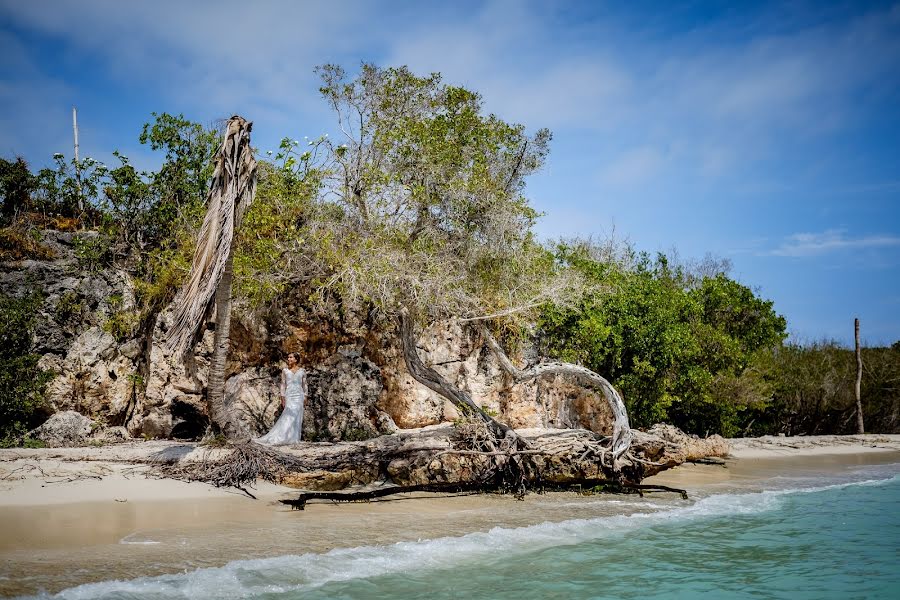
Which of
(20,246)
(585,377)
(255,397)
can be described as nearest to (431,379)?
(585,377)

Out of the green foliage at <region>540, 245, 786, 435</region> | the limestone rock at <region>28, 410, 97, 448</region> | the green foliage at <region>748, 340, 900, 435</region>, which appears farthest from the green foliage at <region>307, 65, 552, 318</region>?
the green foliage at <region>748, 340, 900, 435</region>

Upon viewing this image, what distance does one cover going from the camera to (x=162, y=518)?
27.9ft

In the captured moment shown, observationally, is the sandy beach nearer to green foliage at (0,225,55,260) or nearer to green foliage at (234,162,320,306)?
green foliage at (234,162,320,306)

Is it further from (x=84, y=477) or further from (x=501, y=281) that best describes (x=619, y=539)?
(x=84, y=477)

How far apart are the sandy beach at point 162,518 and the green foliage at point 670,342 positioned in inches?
185

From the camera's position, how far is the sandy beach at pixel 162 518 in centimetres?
672

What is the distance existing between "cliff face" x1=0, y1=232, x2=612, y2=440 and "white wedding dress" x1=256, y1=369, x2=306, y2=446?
135 centimetres

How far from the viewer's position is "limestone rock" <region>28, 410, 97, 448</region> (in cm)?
1191

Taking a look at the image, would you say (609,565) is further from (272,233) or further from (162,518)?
(272,233)

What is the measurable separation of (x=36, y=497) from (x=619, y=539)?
8.11 meters

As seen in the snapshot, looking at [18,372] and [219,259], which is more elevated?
[219,259]

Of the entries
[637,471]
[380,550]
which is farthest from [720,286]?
[380,550]

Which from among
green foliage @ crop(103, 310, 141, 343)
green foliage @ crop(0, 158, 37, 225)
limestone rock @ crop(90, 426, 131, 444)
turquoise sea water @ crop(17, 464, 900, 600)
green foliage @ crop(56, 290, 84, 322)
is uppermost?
green foliage @ crop(0, 158, 37, 225)

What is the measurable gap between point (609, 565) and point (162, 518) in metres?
5.86
